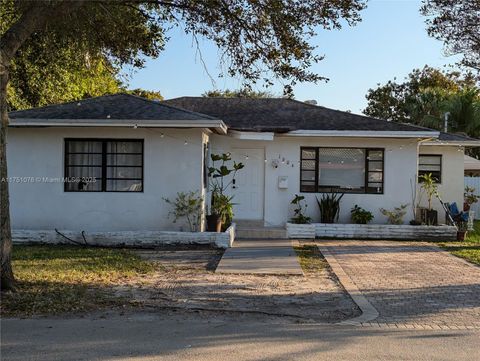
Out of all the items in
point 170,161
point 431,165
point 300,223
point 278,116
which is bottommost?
point 300,223

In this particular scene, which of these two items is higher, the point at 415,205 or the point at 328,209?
the point at 415,205

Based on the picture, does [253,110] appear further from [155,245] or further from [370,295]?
→ [370,295]

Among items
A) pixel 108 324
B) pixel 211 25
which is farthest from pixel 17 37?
pixel 108 324

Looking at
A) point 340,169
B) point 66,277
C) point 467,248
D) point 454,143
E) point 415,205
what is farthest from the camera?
point 454,143

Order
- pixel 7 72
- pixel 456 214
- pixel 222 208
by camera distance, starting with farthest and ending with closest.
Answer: pixel 456 214, pixel 222 208, pixel 7 72

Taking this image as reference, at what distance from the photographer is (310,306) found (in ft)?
24.3

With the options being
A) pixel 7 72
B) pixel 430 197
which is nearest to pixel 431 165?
pixel 430 197

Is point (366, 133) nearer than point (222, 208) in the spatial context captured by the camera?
No

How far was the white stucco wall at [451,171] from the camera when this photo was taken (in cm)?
1864

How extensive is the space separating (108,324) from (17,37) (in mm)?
4737

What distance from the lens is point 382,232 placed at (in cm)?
1507

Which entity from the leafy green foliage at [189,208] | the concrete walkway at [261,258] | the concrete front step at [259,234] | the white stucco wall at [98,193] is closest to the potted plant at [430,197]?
the concrete front step at [259,234]

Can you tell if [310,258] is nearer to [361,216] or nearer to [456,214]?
[361,216]

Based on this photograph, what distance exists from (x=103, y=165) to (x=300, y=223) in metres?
5.71
